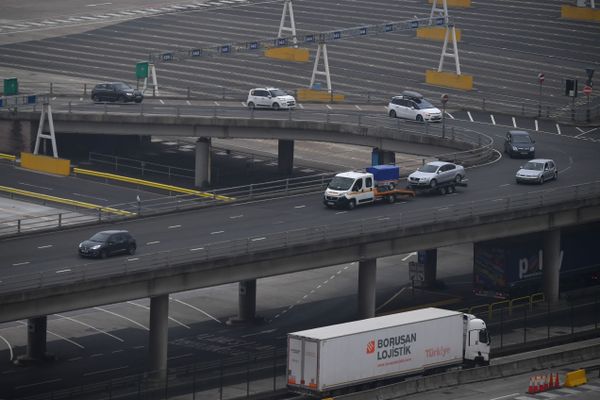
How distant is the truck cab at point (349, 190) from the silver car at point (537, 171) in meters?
11.3

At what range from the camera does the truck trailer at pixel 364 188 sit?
96188mm

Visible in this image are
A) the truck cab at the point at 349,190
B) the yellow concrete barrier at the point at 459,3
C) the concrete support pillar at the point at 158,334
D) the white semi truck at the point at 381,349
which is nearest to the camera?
the white semi truck at the point at 381,349

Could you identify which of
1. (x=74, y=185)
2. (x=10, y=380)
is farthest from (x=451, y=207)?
(x=74, y=185)

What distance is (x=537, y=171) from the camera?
342ft

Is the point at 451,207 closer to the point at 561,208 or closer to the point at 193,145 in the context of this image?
the point at 561,208

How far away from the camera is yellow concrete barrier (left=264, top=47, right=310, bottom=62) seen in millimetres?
165125

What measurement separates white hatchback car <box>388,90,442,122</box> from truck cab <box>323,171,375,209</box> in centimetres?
2767

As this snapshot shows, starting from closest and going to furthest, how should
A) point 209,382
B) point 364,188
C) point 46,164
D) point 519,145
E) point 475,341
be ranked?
point 209,382, point 475,341, point 364,188, point 519,145, point 46,164

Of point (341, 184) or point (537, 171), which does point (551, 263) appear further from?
point (341, 184)

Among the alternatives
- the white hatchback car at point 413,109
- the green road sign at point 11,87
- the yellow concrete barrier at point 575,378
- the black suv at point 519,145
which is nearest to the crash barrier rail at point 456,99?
the green road sign at point 11,87

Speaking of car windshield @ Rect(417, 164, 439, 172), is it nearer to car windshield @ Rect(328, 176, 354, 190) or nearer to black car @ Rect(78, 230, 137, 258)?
car windshield @ Rect(328, 176, 354, 190)

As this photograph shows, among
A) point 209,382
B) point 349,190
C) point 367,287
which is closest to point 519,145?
point 349,190

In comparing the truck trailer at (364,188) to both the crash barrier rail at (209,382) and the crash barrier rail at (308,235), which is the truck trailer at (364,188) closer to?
the crash barrier rail at (308,235)

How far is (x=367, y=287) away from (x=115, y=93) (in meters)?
49.9
